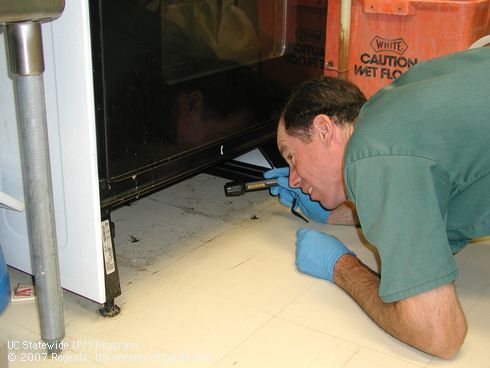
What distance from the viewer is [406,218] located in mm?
1013

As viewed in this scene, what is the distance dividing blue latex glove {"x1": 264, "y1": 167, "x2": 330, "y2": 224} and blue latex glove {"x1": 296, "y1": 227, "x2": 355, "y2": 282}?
22 cm

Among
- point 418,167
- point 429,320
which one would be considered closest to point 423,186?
point 418,167

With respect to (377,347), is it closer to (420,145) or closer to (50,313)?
(420,145)

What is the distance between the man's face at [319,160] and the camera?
1.24m

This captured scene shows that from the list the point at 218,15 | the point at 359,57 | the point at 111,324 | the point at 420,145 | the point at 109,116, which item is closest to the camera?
the point at 420,145

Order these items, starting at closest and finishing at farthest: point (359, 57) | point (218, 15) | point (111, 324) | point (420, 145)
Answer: point (420, 145) → point (111, 324) → point (218, 15) → point (359, 57)

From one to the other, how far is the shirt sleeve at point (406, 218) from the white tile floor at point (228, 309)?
0.19 m

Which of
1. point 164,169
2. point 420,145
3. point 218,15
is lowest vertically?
point 164,169

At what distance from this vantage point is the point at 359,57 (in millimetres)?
1774

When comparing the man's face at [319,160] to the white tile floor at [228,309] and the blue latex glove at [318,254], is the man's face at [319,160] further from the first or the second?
the white tile floor at [228,309]

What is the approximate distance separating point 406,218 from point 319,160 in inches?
11.2

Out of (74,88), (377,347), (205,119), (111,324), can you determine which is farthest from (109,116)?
(377,347)

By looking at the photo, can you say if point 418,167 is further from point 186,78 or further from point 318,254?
point 186,78

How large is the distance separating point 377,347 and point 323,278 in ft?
0.84
